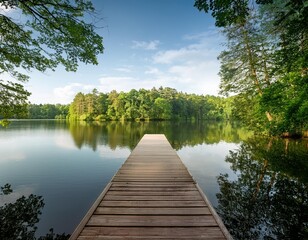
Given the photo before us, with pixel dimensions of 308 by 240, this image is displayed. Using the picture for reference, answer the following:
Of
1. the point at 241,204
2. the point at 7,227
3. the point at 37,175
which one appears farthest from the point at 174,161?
the point at 37,175

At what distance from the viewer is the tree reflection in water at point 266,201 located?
4699 mm

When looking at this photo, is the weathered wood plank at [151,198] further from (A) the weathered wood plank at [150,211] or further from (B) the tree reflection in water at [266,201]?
(B) the tree reflection in water at [266,201]

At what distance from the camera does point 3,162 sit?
1254cm

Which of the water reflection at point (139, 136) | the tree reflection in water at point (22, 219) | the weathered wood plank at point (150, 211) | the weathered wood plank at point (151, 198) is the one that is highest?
the weathered wood plank at point (150, 211)

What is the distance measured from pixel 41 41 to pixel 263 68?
20.3 m

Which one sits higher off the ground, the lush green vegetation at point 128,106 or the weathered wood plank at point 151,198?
the lush green vegetation at point 128,106

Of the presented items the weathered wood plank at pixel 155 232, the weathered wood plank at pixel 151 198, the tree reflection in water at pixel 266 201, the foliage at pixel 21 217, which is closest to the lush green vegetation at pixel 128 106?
the tree reflection in water at pixel 266 201

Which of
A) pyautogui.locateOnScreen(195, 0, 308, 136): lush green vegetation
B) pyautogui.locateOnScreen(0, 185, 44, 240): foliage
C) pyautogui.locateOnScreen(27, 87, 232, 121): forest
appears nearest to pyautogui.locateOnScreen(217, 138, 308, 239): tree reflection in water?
pyautogui.locateOnScreen(195, 0, 308, 136): lush green vegetation

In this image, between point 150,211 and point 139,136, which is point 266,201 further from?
point 139,136

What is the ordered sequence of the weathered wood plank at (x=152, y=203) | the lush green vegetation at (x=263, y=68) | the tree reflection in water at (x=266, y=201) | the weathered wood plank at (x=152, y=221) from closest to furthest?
the weathered wood plank at (x=152, y=221) → the weathered wood plank at (x=152, y=203) → the tree reflection in water at (x=266, y=201) → the lush green vegetation at (x=263, y=68)

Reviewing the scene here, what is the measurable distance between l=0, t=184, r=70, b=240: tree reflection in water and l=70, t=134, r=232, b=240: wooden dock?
5.82ft

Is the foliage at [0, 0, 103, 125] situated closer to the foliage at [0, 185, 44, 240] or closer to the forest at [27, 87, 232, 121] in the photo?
the foliage at [0, 185, 44, 240]

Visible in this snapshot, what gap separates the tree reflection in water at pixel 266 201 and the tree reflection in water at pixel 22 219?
4315 millimetres

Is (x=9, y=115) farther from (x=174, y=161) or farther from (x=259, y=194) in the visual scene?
(x=259, y=194)
